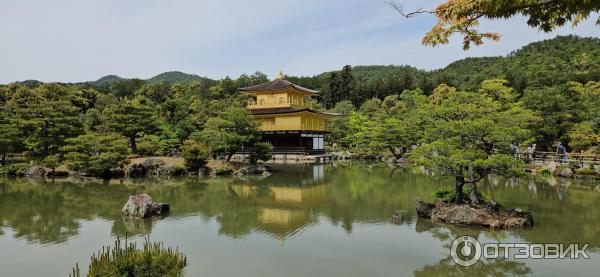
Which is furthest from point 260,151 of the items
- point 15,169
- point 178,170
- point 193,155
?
point 15,169

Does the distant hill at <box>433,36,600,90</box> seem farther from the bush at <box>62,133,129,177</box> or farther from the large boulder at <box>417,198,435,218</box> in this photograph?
the bush at <box>62,133,129,177</box>

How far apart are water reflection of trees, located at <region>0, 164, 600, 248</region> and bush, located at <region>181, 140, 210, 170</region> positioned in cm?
189

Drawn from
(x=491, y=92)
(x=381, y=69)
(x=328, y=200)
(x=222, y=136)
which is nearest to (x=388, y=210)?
(x=328, y=200)

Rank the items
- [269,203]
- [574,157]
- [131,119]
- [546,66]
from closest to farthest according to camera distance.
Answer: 1. [269,203]
2. [574,157]
3. [131,119]
4. [546,66]

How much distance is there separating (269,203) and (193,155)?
8972mm

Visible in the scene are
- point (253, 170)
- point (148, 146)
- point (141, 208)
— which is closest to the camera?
point (141, 208)

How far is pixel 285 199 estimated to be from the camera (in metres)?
13.2

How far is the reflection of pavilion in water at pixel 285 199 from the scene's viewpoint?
9.48 m

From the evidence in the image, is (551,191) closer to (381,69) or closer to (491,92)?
(491,92)

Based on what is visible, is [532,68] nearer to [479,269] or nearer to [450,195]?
[450,195]

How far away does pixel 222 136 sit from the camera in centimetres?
2095

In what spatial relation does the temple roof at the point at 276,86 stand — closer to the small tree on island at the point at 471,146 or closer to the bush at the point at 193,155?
the bush at the point at 193,155

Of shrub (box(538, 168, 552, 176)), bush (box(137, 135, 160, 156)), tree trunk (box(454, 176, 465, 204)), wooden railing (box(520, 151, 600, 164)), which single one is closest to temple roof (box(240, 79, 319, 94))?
bush (box(137, 135, 160, 156))

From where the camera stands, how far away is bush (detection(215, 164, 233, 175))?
802 inches
